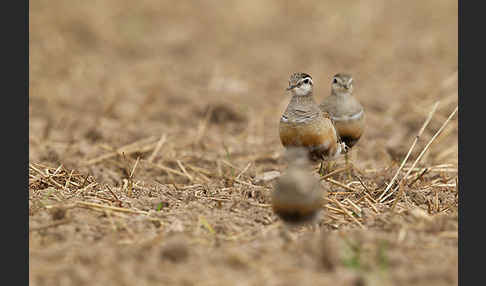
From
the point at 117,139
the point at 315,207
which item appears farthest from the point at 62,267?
the point at 117,139

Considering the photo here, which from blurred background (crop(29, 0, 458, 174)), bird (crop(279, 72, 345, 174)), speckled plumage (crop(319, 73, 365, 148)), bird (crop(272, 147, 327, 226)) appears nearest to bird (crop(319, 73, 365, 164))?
speckled plumage (crop(319, 73, 365, 148))

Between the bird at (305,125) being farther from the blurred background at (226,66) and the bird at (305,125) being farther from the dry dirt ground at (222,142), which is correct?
the blurred background at (226,66)

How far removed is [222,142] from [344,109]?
80.6 inches

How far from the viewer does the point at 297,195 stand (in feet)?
14.1

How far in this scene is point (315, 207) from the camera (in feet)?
14.4

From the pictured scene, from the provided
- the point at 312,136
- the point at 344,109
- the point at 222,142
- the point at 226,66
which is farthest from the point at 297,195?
the point at 226,66

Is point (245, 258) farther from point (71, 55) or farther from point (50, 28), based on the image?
point (50, 28)

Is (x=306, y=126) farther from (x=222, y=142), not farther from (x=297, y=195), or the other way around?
(x=222, y=142)

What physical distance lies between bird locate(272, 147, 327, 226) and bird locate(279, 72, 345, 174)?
0.90m

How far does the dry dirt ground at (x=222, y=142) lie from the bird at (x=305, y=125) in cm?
47

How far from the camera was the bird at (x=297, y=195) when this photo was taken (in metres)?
4.31

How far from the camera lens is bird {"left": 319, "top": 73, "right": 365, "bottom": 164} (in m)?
5.87

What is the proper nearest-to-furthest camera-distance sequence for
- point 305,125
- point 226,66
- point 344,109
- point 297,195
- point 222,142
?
point 297,195 → point 305,125 → point 344,109 → point 222,142 → point 226,66

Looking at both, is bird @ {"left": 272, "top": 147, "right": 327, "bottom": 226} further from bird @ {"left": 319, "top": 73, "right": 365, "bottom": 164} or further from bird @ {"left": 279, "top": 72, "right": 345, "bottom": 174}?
bird @ {"left": 319, "top": 73, "right": 365, "bottom": 164}
